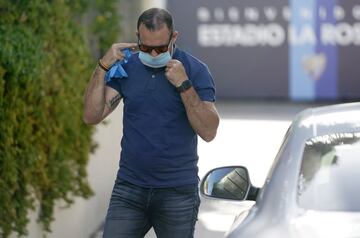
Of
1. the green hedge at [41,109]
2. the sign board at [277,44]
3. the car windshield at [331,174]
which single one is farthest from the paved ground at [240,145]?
the car windshield at [331,174]

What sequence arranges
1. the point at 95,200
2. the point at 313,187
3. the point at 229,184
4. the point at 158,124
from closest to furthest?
the point at 313,187 → the point at 229,184 → the point at 158,124 → the point at 95,200

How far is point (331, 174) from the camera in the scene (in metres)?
3.77

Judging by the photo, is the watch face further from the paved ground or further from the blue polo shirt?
the paved ground

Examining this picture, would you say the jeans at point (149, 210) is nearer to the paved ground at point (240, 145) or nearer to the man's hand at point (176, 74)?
the man's hand at point (176, 74)

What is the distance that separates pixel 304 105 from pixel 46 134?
1097 cm

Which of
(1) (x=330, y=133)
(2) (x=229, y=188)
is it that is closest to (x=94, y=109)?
(2) (x=229, y=188)

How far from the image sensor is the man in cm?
466

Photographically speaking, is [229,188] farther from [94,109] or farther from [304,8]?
[304,8]

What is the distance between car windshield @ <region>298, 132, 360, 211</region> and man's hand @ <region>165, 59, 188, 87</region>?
841 millimetres

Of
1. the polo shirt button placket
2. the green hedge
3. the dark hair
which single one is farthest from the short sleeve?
the green hedge

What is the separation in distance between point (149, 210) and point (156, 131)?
41 centimetres

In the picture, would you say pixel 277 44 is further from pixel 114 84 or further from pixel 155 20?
pixel 155 20

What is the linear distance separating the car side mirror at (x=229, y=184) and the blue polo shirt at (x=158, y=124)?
0.28 metres

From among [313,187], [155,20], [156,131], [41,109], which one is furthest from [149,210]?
[41,109]
